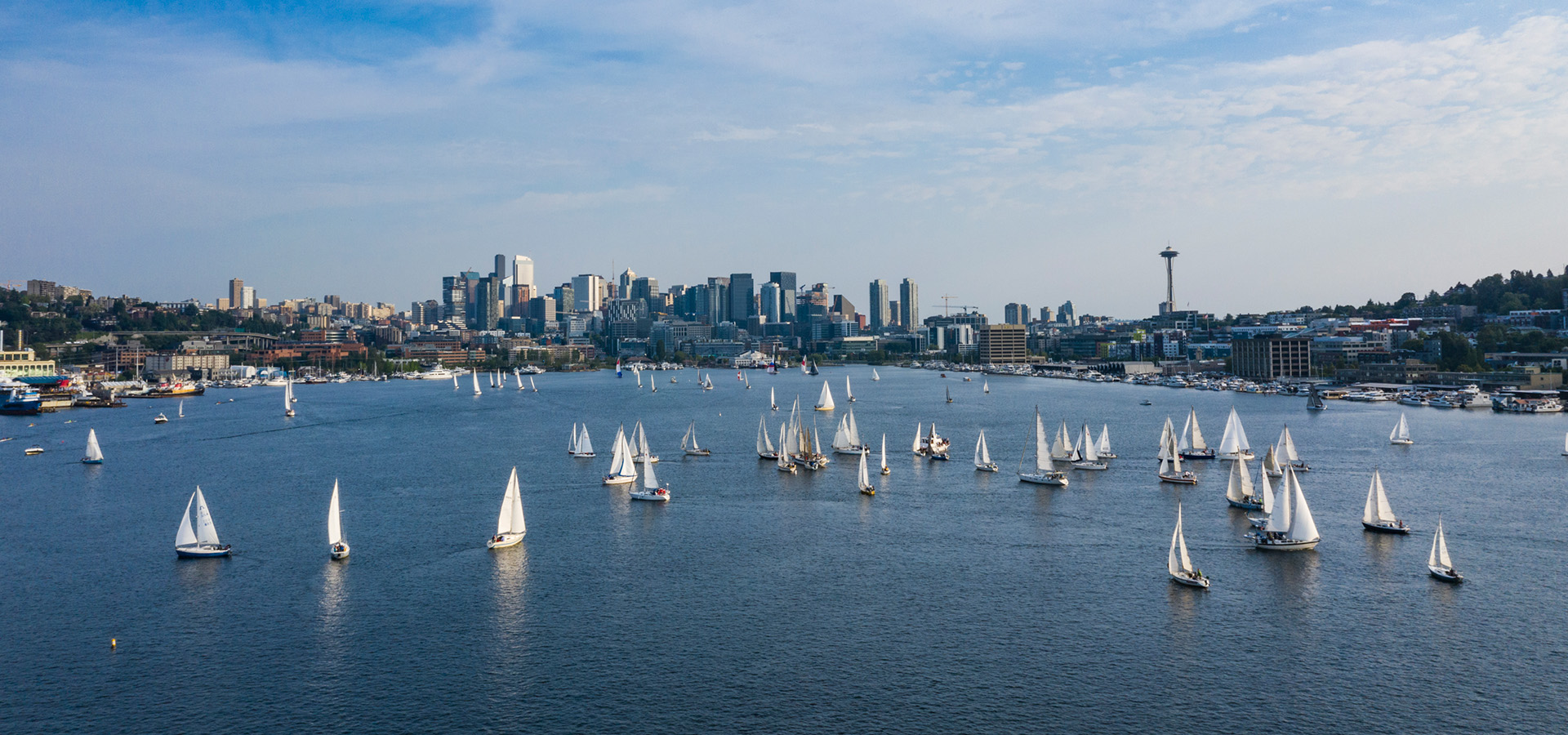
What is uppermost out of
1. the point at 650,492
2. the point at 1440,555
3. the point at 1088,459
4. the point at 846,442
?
the point at 846,442

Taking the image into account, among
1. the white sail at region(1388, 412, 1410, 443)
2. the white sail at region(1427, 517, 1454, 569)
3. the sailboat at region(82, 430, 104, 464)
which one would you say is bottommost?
the white sail at region(1427, 517, 1454, 569)

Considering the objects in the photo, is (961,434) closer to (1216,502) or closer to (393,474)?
(1216,502)

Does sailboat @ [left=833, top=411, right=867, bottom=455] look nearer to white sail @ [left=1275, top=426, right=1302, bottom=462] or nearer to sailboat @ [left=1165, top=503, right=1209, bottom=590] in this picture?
white sail @ [left=1275, top=426, right=1302, bottom=462]

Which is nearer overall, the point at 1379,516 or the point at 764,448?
the point at 1379,516

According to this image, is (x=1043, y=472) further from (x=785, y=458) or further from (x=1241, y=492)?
(x=785, y=458)

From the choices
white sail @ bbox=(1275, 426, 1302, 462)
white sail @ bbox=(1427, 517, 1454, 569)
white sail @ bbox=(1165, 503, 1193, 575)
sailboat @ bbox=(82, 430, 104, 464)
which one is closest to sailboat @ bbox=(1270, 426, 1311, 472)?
white sail @ bbox=(1275, 426, 1302, 462)

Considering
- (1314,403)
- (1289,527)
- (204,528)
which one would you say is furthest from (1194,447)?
(204,528)
